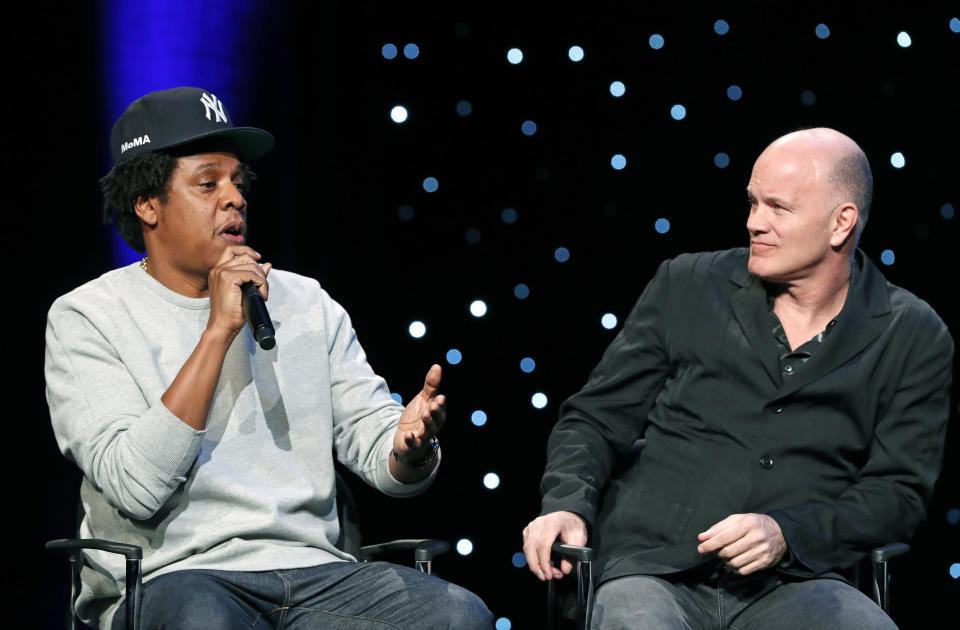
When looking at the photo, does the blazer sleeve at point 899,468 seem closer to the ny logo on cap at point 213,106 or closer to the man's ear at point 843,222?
the man's ear at point 843,222

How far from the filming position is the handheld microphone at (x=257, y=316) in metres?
2.04

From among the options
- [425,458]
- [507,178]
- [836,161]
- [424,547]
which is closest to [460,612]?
[424,547]

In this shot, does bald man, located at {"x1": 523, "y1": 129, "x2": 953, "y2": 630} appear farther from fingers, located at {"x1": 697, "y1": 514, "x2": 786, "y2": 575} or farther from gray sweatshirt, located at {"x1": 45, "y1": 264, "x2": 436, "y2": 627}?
gray sweatshirt, located at {"x1": 45, "y1": 264, "x2": 436, "y2": 627}

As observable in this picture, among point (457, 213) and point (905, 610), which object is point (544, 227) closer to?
point (457, 213)

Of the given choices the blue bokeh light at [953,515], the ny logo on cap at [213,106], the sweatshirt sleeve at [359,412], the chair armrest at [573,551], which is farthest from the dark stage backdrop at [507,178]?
the chair armrest at [573,551]

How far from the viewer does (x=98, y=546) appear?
2086 mm

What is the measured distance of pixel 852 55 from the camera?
343cm

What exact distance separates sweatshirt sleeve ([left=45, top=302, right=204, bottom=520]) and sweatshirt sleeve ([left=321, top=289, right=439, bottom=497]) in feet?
1.41

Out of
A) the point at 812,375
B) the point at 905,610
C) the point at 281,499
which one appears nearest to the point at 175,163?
the point at 281,499

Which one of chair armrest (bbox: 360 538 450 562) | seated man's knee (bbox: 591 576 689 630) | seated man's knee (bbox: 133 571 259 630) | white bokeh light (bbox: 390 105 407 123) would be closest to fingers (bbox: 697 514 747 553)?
seated man's knee (bbox: 591 576 689 630)

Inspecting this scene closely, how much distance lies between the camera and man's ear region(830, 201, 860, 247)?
2547 mm

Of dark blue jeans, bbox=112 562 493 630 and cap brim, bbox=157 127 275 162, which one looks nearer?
dark blue jeans, bbox=112 562 493 630

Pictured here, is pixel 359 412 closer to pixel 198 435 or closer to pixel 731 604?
pixel 198 435

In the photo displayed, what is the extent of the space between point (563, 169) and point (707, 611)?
1401 millimetres
